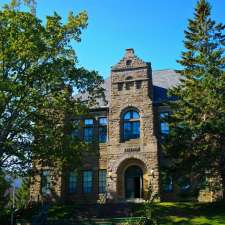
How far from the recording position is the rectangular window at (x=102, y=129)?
117 feet

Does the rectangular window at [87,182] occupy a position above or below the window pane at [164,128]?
below

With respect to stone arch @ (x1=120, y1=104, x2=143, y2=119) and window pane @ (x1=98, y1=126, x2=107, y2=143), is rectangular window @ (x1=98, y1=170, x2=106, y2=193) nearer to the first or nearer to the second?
window pane @ (x1=98, y1=126, x2=107, y2=143)

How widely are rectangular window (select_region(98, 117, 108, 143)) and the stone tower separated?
1.11 m

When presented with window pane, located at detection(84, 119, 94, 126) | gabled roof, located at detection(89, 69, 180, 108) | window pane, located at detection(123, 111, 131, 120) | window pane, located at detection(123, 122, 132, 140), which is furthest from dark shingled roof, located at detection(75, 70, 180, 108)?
window pane, located at detection(123, 122, 132, 140)

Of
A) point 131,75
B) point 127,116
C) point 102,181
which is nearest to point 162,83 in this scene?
point 131,75

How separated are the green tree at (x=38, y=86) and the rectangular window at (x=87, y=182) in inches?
Result: 396

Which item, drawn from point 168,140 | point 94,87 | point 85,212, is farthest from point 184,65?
point 85,212

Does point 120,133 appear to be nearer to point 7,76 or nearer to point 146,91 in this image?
point 146,91

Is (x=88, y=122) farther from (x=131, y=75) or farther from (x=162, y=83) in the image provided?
(x=162, y=83)

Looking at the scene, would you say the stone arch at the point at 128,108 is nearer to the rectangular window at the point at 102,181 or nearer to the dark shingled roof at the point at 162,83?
the dark shingled roof at the point at 162,83

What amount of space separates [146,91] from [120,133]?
157 inches

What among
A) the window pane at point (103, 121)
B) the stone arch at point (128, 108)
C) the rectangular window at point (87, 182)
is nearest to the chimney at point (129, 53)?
the stone arch at point (128, 108)

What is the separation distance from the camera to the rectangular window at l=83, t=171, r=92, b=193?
35.0 meters

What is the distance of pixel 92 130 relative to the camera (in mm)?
36438
